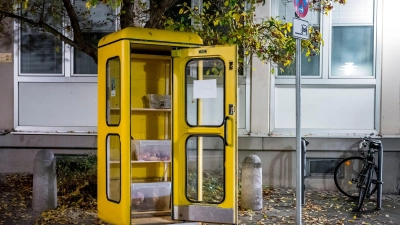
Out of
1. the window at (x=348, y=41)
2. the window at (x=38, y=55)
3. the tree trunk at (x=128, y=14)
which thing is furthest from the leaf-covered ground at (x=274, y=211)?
the tree trunk at (x=128, y=14)

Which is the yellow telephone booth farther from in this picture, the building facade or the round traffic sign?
the building facade

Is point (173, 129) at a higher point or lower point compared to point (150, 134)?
higher

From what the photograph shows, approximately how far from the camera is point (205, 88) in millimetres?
6469

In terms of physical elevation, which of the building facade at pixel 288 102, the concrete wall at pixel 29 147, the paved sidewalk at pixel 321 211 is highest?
the building facade at pixel 288 102

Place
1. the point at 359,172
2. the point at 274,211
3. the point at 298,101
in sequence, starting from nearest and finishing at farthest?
1. the point at 298,101
2. the point at 274,211
3. the point at 359,172

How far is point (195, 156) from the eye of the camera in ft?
22.0

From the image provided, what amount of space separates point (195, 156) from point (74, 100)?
4.15 metres

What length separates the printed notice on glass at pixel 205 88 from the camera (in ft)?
21.0

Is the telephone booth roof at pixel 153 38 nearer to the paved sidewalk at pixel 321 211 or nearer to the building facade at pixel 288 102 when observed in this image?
the paved sidewalk at pixel 321 211

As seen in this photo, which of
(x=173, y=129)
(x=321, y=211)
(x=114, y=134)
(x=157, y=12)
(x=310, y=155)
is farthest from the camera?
(x=310, y=155)

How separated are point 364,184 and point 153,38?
173 inches

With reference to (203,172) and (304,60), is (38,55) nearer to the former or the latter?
(203,172)

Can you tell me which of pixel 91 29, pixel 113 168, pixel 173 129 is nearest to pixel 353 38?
pixel 173 129

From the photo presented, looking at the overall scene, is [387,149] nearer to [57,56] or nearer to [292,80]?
[292,80]
